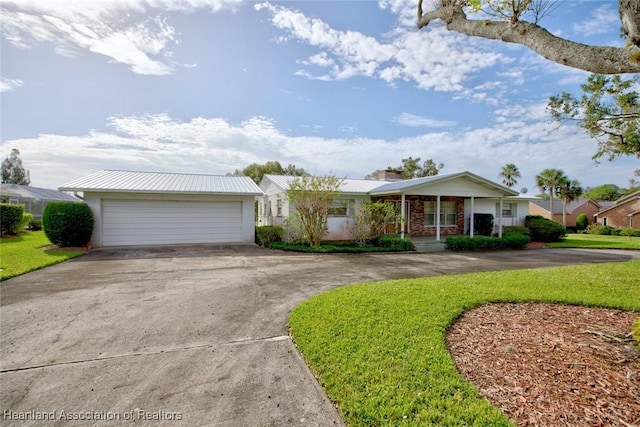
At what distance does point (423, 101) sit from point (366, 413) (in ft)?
52.6

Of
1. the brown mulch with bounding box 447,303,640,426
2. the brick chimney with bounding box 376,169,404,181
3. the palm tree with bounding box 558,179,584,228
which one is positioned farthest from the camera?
the palm tree with bounding box 558,179,584,228

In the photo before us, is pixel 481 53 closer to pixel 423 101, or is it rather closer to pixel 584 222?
pixel 423 101

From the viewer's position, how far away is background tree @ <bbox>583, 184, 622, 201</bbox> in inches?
2247

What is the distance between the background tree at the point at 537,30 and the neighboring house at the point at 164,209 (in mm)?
11843

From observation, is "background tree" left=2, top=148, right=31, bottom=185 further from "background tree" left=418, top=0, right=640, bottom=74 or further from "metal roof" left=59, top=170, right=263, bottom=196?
"background tree" left=418, top=0, right=640, bottom=74

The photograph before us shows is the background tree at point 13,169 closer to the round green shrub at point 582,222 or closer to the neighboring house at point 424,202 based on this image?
the neighboring house at point 424,202

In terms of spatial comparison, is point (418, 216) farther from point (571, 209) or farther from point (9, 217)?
point (571, 209)

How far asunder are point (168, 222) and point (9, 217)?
31.2 feet

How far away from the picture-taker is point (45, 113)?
11234mm

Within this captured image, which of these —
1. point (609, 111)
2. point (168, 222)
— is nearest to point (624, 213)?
point (609, 111)

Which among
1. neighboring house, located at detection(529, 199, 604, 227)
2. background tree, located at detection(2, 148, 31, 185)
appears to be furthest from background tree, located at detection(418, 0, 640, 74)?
background tree, located at detection(2, 148, 31, 185)

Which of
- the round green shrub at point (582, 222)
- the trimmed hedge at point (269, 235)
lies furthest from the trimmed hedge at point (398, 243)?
the round green shrub at point (582, 222)

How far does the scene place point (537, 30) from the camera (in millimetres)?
3863

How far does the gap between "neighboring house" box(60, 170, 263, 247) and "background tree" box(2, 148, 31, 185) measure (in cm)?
4179
